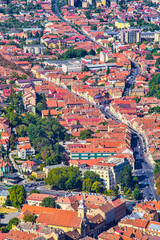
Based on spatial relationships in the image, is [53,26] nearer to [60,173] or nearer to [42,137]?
[42,137]

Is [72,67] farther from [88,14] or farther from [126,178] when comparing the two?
[126,178]

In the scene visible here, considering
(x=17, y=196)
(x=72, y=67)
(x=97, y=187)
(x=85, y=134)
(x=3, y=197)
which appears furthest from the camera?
(x=72, y=67)

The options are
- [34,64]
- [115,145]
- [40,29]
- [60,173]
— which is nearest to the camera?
[60,173]

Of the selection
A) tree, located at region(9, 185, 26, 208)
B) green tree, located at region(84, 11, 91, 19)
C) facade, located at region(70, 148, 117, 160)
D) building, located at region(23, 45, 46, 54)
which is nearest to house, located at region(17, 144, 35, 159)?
facade, located at region(70, 148, 117, 160)

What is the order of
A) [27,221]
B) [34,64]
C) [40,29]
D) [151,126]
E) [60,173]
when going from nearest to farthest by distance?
[27,221] < [60,173] < [151,126] < [34,64] < [40,29]

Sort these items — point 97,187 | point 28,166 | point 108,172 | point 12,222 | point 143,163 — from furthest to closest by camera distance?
point 143,163 → point 28,166 → point 108,172 → point 97,187 → point 12,222

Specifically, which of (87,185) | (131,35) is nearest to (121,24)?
(131,35)

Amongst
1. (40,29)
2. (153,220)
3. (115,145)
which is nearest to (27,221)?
(153,220)
